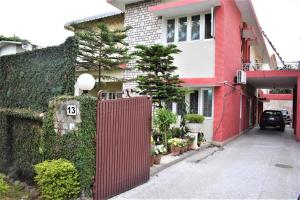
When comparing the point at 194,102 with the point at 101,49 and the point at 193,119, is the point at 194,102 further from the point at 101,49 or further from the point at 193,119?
the point at 101,49

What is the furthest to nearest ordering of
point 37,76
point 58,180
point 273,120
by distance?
1. point 273,120
2. point 37,76
3. point 58,180

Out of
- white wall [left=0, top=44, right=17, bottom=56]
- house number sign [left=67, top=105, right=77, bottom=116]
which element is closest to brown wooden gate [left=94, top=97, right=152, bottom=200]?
house number sign [left=67, top=105, right=77, bottom=116]

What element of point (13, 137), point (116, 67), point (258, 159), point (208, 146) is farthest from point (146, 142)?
point (116, 67)

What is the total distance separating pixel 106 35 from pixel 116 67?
214 centimetres

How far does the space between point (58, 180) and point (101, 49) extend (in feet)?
28.8

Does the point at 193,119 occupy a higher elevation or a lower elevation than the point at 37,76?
lower

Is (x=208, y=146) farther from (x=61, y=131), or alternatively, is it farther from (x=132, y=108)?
(x=61, y=131)

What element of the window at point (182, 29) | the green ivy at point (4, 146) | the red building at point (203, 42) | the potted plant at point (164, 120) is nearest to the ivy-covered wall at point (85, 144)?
the green ivy at point (4, 146)

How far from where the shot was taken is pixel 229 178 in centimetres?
812

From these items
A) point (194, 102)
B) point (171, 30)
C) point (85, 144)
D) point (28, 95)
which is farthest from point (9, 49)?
point (85, 144)

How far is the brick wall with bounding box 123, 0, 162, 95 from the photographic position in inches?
603

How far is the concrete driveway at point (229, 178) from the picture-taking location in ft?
22.1

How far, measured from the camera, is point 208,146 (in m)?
13.3

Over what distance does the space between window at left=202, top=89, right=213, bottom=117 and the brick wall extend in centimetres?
361
